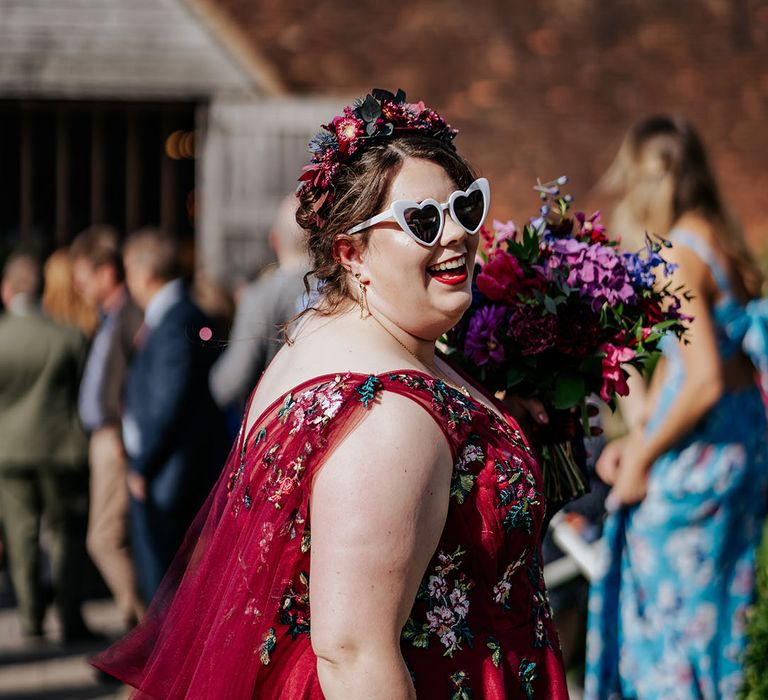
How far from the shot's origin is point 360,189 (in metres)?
2.18

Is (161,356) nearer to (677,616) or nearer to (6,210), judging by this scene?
(677,616)

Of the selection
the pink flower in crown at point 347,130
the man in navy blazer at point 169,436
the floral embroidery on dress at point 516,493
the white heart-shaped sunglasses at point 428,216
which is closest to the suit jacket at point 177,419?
the man in navy blazer at point 169,436

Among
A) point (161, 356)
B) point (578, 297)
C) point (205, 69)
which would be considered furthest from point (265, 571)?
point (205, 69)

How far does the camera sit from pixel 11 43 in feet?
31.8

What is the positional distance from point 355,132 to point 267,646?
0.96 meters

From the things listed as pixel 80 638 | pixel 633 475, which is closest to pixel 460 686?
pixel 633 475

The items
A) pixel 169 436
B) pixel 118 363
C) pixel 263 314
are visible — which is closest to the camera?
pixel 263 314

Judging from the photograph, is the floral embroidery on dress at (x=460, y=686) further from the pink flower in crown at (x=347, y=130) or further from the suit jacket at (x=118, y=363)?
the suit jacket at (x=118, y=363)

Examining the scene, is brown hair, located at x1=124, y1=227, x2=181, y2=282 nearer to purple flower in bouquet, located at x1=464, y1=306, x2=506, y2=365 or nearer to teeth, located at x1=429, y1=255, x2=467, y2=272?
purple flower in bouquet, located at x1=464, y1=306, x2=506, y2=365

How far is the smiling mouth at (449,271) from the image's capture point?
2170mm

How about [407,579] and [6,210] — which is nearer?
[407,579]

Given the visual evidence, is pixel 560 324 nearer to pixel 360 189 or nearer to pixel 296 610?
pixel 360 189

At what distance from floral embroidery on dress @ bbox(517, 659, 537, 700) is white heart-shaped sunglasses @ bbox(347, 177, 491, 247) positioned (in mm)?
792

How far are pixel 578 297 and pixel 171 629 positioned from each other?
1.20m
